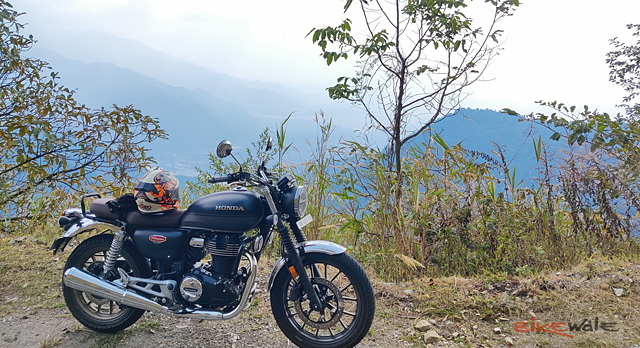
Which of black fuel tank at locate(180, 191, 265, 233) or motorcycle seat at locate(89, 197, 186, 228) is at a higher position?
black fuel tank at locate(180, 191, 265, 233)

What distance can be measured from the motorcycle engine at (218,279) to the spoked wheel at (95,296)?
458mm

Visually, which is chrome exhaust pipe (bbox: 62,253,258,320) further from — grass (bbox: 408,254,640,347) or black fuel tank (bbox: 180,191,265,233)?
grass (bbox: 408,254,640,347)

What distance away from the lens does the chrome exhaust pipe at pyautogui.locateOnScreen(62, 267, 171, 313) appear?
2.86 meters

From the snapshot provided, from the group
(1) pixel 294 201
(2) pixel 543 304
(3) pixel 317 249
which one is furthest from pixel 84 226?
(2) pixel 543 304

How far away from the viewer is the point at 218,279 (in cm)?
281

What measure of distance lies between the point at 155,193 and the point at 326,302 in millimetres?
1301

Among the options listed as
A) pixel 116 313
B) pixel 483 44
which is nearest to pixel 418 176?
pixel 483 44

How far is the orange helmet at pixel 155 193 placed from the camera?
2.90 m

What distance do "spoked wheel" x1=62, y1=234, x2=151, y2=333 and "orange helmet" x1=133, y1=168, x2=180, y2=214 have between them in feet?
1.23

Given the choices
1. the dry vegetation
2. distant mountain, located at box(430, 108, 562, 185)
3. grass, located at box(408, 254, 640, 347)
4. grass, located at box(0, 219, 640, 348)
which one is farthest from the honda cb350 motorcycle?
distant mountain, located at box(430, 108, 562, 185)

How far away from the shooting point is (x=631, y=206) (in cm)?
443

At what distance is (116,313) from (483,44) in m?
4.23

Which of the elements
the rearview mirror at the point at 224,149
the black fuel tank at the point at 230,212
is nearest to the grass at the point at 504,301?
the black fuel tank at the point at 230,212

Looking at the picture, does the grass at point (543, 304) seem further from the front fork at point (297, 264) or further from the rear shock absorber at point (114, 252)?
the rear shock absorber at point (114, 252)
